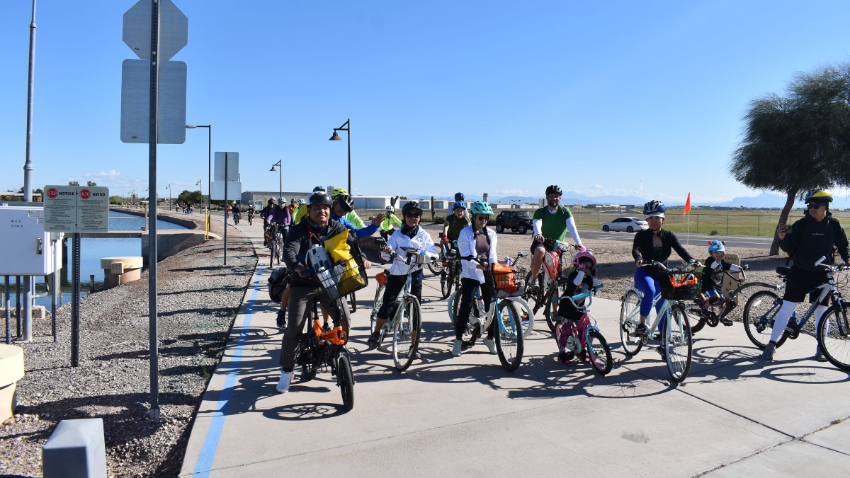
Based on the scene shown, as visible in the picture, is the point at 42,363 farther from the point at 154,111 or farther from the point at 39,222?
the point at 154,111

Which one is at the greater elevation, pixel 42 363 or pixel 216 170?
pixel 216 170

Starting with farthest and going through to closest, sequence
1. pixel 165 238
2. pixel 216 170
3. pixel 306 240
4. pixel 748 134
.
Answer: pixel 165 238, pixel 748 134, pixel 216 170, pixel 306 240

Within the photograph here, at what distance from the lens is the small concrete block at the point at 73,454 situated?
319 centimetres

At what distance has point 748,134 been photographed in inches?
837

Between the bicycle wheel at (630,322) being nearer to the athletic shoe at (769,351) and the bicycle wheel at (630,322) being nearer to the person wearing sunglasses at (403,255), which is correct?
the athletic shoe at (769,351)

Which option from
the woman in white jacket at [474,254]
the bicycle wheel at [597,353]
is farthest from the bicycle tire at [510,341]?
the bicycle wheel at [597,353]

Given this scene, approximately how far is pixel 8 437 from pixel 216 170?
1269cm

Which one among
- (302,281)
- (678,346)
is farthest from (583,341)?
(302,281)

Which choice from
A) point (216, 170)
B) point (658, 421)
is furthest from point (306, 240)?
point (216, 170)

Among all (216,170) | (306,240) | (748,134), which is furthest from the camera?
(748,134)

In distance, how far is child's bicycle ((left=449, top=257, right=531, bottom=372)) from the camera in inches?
223

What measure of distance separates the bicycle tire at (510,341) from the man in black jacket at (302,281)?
5.29ft

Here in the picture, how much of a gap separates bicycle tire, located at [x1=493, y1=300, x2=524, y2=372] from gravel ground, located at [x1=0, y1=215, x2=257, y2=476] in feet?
9.31

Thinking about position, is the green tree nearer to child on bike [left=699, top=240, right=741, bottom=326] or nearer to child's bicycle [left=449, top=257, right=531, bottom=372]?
child on bike [left=699, top=240, right=741, bottom=326]
